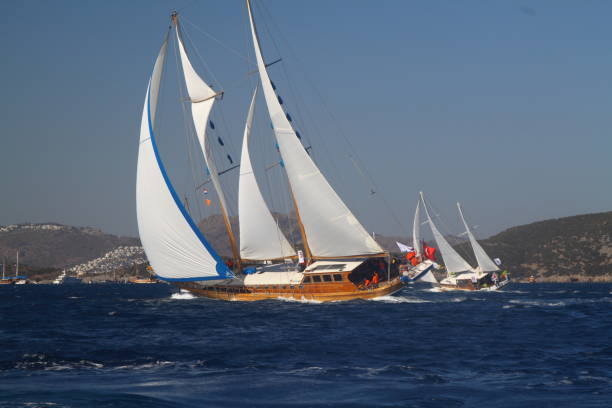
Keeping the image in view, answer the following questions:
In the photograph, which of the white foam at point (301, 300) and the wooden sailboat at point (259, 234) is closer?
the wooden sailboat at point (259, 234)

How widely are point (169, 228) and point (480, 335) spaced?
85.4 feet

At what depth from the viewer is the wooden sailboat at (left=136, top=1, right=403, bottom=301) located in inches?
1980

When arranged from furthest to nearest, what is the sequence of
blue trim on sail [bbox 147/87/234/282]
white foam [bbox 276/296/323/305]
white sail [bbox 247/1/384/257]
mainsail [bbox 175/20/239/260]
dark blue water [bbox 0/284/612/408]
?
mainsail [bbox 175/20/239/260] → white foam [bbox 276/296/323/305] → white sail [bbox 247/1/384/257] → blue trim on sail [bbox 147/87/234/282] → dark blue water [bbox 0/284/612/408]

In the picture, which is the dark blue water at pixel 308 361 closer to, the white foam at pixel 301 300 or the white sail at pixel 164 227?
the white sail at pixel 164 227

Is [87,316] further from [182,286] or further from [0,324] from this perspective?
[182,286]

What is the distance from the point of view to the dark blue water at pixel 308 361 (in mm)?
16828

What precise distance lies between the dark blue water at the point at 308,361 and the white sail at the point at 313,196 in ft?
43.1

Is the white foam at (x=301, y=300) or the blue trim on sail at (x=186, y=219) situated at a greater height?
the blue trim on sail at (x=186, y=219)

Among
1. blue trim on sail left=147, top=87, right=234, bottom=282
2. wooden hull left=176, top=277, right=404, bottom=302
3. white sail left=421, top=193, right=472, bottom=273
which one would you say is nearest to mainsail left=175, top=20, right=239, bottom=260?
wooden hull left=176, top=277, right=404, bottom=302

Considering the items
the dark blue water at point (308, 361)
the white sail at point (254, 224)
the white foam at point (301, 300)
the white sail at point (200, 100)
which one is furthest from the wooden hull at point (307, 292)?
the dark blue water at point (308, 361)

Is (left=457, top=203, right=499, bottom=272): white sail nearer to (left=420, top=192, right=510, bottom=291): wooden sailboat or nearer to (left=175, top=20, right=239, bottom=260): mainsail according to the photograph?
(left=420, top=192, right=510, bottom=291): wooden sailboat

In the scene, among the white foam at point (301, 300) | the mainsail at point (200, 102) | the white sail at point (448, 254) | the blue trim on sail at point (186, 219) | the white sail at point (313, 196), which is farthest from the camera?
the white sail at point (448, 254)

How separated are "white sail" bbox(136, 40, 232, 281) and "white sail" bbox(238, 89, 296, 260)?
571 cm

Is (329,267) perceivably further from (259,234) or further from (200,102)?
(200,102)
